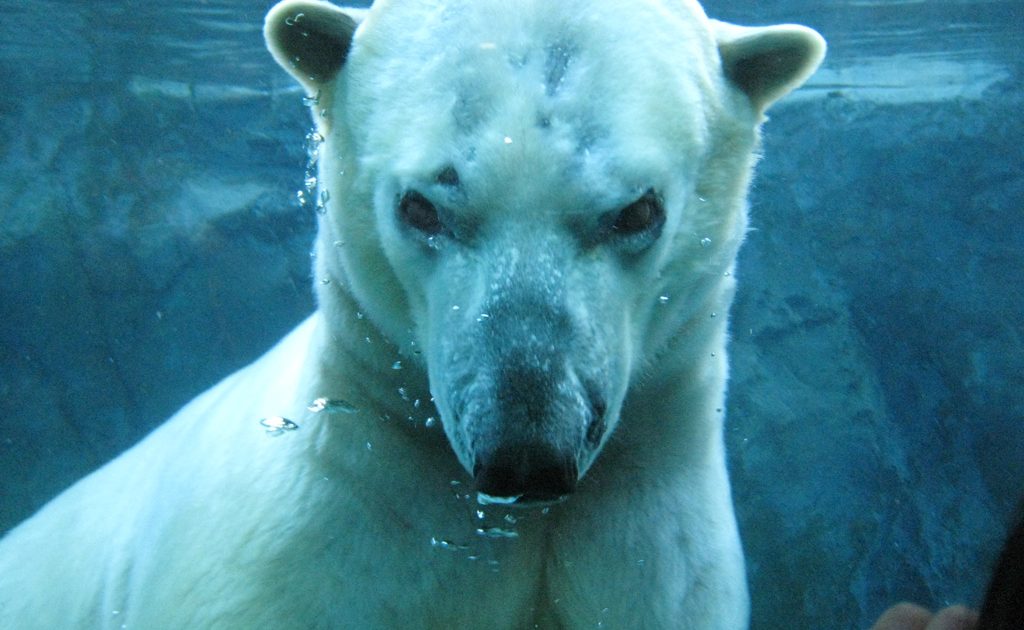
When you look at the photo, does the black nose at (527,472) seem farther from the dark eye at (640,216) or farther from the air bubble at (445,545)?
the air bubble at (445,545)

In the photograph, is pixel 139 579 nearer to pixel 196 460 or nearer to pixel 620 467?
pixel 196 460

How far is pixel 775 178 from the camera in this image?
5.86 meters

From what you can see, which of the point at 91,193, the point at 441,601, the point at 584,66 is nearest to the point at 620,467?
the point at 441,601

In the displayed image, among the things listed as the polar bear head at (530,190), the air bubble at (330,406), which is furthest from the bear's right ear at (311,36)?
the air bubble at (330,406)

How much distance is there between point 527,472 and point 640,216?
445 millimetres

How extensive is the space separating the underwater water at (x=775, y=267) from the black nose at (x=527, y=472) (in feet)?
13.7

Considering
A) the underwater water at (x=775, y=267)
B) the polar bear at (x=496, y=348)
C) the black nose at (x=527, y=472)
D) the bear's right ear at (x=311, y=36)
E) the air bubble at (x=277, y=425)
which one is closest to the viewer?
the black nose at (x=527, y=472)

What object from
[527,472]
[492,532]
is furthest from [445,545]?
[527,472]

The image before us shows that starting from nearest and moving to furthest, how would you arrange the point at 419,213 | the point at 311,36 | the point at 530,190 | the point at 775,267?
1. the point at 530,190
2. the point at 419,213
3. the point at 311,36
4. the point at 775,267

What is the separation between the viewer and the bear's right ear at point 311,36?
1639 mm

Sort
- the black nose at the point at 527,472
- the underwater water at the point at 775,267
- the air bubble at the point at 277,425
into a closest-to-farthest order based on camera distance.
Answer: the black nose at the point at 527,472
the air bubble at the point at 277,425
the underwater water at the point at 775,267

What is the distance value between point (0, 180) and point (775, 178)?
188 inches

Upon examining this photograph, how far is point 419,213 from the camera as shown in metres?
1.46

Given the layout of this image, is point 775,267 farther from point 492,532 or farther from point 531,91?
point 531,91
